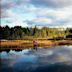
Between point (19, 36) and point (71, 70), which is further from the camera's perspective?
point (19, 36)

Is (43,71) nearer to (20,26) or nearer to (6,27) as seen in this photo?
(6,27)

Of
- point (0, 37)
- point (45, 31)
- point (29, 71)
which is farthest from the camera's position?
point (45, 31)

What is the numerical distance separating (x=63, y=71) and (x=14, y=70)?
7.31 metres

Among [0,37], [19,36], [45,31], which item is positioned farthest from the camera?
[45,31]

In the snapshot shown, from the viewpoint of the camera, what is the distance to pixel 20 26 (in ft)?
389

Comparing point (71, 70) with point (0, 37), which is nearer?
point (71, 70)

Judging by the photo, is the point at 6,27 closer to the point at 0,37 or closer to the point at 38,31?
the point at 0,37

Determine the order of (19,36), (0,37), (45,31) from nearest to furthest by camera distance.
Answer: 1. (0,37)
2. (19,36)
3. (45,31)

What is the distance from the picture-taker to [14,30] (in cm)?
10375

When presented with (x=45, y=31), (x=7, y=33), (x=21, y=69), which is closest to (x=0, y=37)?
(x=7, y=33)

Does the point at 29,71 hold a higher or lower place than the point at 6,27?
lower

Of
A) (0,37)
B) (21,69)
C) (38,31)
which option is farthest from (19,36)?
(21,69)

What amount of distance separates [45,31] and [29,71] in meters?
103

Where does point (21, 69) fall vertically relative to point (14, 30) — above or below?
below
